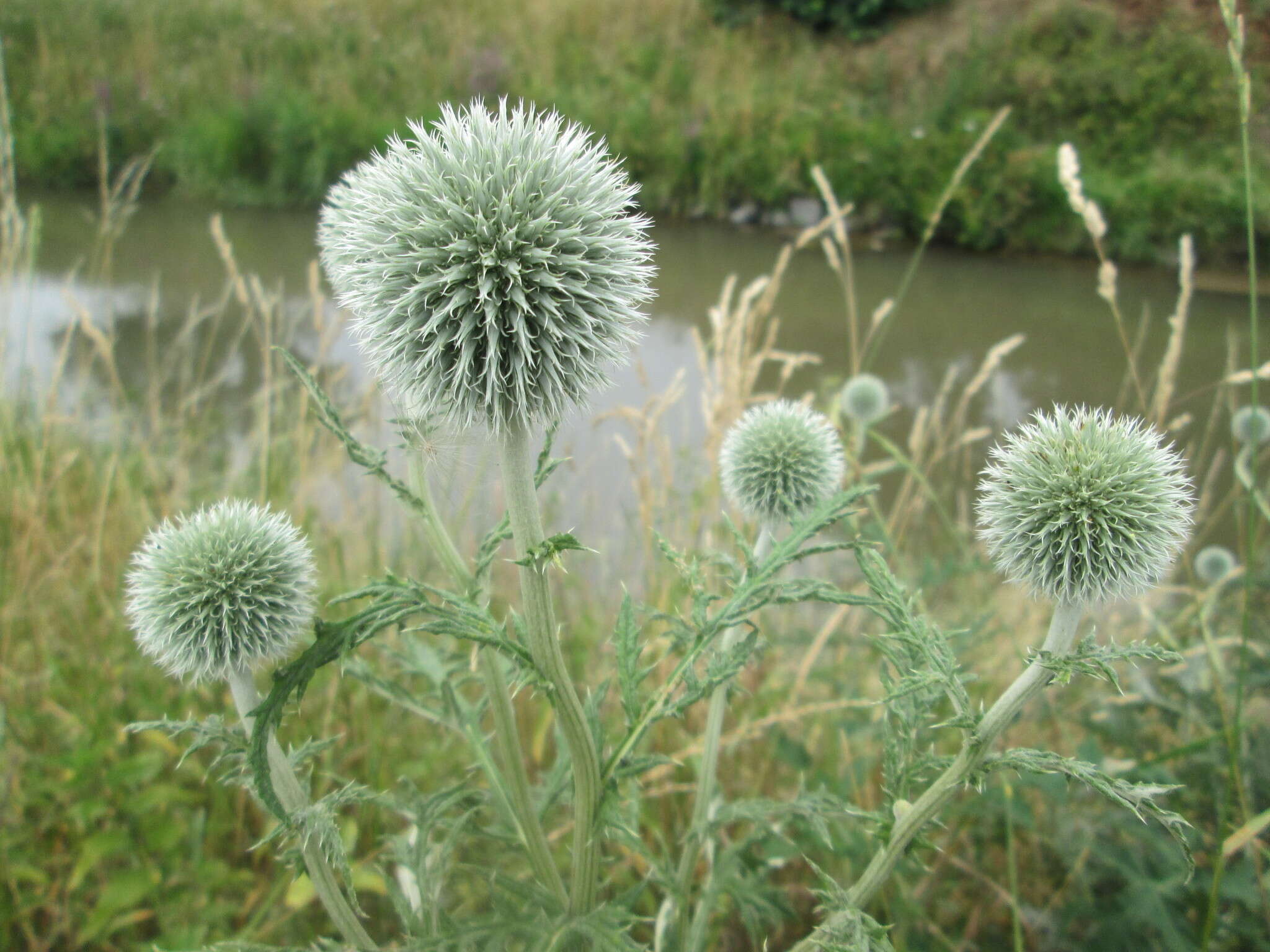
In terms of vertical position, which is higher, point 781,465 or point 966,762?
point 781,465

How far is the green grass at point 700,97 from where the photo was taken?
10727 mm

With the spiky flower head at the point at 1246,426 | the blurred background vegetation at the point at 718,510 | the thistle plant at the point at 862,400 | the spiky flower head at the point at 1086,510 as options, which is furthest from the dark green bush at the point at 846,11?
the spiky flower head at the point at 1086,510

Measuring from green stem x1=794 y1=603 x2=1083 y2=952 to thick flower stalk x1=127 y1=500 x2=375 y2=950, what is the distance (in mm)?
815

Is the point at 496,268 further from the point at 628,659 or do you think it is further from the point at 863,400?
the point at 863,400

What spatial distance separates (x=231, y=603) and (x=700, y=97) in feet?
42.7

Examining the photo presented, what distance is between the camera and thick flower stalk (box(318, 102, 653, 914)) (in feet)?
3.76

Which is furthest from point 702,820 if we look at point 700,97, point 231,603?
point 700,97

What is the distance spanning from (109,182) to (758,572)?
14697mm

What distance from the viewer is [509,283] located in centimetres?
116

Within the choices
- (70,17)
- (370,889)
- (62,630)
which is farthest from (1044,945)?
(70,17)

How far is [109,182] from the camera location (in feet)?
41.5

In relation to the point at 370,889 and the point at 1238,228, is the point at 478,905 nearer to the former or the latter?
the point at 370,889

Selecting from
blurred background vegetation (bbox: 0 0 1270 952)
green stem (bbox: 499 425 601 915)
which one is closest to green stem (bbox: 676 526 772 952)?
blurred background vegetation (bbox: 0 0 1270 952)

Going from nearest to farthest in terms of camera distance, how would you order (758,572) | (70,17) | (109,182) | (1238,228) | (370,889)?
(758,572), (370,889), (1238,228), (109,182), (70,17)
